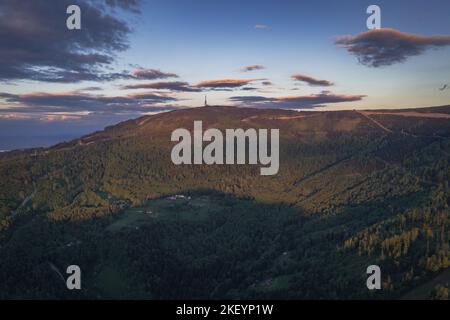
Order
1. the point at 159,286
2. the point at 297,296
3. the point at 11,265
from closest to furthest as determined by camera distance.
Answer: the point at 297,296 < the point at 159,286 < the point at 11,265

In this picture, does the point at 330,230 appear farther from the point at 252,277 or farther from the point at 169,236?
the point at 169,236

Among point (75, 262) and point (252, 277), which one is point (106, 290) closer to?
point (75, 262)

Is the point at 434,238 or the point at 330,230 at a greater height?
the point at 434,238

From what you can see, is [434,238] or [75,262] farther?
[75,262]
